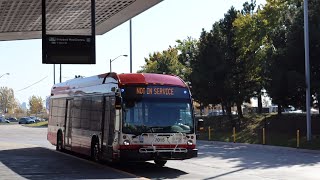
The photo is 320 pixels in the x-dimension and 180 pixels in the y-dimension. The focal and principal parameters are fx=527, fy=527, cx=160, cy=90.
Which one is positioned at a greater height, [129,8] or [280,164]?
[129,8]

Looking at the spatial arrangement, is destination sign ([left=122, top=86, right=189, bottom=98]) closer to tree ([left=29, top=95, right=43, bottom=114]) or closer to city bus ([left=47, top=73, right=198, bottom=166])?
city bus ([left=47, top=73, right=198, bottom=166])

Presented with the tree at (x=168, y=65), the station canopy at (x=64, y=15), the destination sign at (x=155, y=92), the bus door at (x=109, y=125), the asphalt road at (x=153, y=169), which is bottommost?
the asphalt road at (x=153, y=169)

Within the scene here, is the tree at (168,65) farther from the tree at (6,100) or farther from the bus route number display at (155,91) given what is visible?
the tree at (6,100)

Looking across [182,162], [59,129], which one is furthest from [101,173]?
[59,129]

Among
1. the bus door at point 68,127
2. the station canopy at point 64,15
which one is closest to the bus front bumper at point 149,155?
the station canopy at point 64,15

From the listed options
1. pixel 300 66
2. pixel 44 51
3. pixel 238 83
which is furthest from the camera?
pixel 238 83

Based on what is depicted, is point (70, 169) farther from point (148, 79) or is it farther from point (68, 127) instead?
point (68, 127)

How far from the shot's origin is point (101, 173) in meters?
15.2

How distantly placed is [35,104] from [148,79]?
148 metres

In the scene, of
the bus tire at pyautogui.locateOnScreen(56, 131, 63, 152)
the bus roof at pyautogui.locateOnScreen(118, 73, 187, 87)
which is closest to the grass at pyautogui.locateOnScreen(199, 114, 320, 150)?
the bus tire at pyautogui.locateOnScreen(56, 131, 63, 152)

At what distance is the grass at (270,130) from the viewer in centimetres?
3282

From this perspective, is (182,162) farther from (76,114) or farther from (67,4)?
(67,4)

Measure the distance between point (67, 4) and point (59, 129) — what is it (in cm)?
639

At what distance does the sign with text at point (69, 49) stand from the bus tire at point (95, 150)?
9.29 feet
